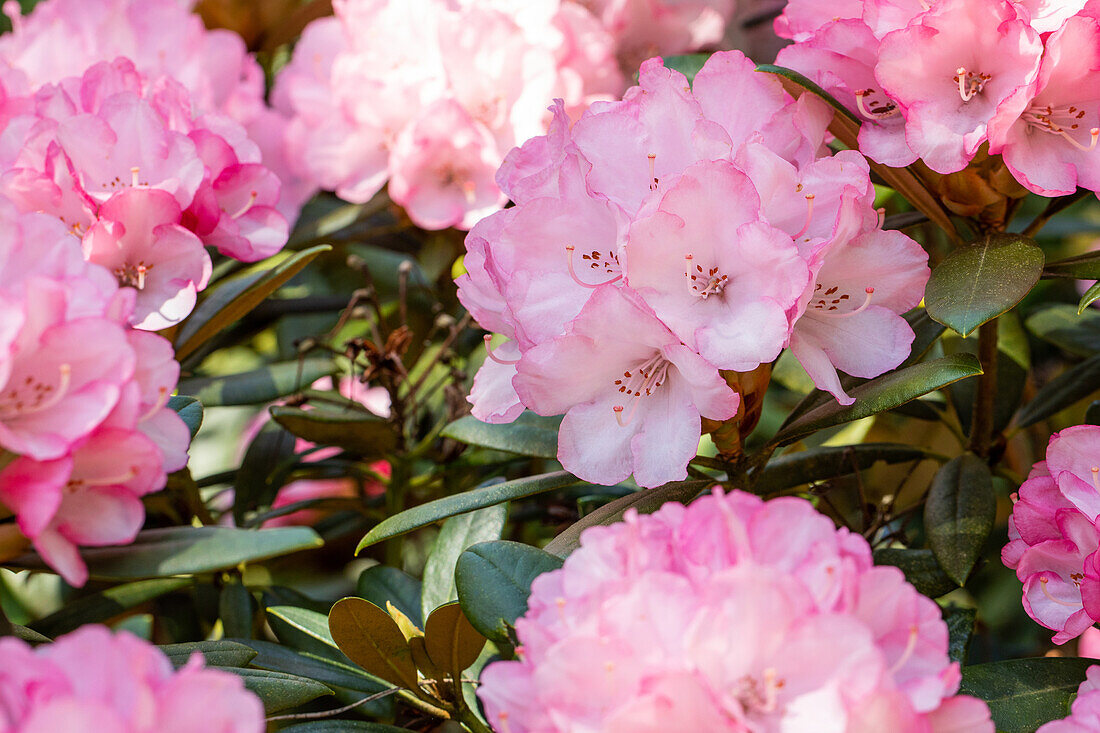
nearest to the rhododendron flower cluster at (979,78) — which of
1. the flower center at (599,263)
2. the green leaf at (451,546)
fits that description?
the flower center at (599,263)

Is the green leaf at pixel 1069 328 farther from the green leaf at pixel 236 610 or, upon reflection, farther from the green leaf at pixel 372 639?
the green leaf at pixel 236 610

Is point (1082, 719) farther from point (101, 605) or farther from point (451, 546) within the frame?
point (101, 605)

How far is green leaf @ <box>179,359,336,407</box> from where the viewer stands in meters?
1.23

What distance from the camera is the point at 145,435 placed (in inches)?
26.5

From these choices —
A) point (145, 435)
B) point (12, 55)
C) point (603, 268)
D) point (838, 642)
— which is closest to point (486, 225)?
point (603, 268)

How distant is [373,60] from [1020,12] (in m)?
0.90

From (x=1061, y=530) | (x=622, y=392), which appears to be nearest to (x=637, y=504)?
(x=622, y=392)

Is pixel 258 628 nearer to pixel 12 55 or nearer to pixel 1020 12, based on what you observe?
pixel 12 55

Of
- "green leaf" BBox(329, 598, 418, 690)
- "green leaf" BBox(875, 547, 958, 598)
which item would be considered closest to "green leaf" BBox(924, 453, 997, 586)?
"green leaf" BBox(875, 547, 958, 598)

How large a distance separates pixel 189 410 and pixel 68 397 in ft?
0.75

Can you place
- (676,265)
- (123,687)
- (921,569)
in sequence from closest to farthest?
(123,687) → (676,265) → (921,569)

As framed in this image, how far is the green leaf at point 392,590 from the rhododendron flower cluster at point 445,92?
0.54 metres

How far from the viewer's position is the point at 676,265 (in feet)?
2.59

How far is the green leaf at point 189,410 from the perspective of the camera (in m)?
0.87
